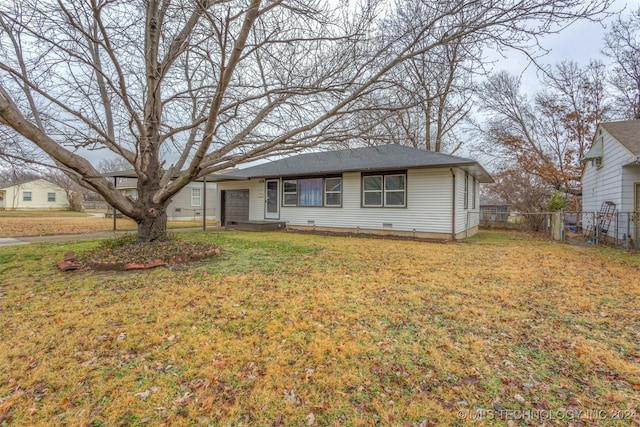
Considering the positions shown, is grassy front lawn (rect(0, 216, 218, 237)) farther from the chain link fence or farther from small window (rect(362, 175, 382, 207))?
the chain link fence

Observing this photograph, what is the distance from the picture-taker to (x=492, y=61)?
5.33 meters

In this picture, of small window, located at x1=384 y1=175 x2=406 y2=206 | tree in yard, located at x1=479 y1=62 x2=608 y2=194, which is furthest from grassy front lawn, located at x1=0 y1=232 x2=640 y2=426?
tree in yard, located at x1=479 y1=62 x2=608 y2=194

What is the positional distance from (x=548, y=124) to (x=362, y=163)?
15465mm

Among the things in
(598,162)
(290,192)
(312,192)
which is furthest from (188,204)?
(598,162)

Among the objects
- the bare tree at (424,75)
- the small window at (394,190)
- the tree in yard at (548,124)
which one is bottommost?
the small window at (394,190)

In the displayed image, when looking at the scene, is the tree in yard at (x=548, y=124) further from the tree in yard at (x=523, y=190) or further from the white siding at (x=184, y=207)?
the white siding at (x=184, y=207)

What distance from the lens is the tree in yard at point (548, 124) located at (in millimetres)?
17125

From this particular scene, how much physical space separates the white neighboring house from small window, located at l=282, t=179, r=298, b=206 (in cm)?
3831

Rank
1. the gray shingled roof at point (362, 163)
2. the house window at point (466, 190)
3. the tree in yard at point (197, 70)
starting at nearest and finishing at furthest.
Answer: the tree in yard at point (197, 70) < the gray shingled roof at point (362, 163) < the house window at point (466, 190)

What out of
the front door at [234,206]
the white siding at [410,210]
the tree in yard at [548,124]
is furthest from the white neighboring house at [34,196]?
the tree in yard at [548,124]

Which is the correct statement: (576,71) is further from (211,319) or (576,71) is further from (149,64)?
(211,319)

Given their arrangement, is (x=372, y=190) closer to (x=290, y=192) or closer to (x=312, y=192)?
(x=312, y=192)

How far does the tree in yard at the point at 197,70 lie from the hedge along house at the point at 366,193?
2906 mm

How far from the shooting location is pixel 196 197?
22828 mm
